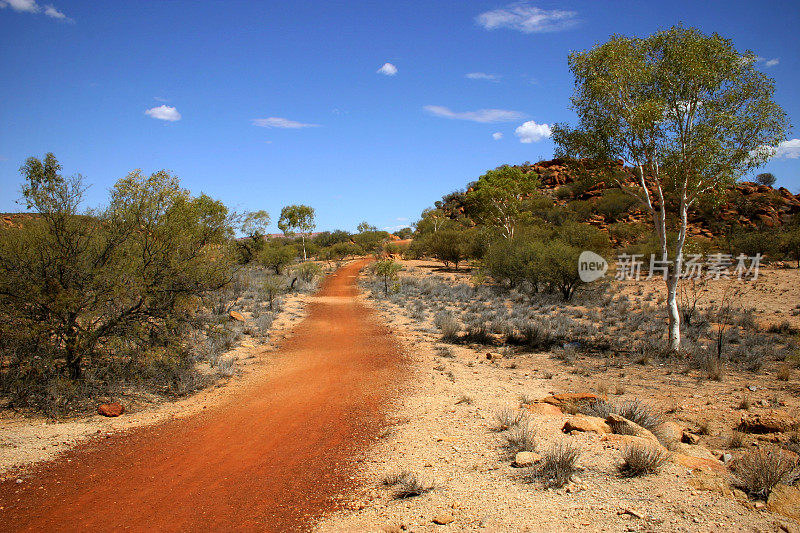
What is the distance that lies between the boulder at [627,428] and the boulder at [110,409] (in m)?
7.80

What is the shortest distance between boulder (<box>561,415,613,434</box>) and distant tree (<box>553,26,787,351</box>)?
655 centimetres

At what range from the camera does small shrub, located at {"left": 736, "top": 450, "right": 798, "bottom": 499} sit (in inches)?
161

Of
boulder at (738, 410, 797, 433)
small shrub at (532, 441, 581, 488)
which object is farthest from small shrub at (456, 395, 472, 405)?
boulder at (738, 410, 797, 433)

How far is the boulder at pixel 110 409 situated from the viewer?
278 inches

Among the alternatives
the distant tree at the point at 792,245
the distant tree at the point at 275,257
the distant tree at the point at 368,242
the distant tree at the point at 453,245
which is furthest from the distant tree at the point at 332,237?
the distant tree at the point at 792,245

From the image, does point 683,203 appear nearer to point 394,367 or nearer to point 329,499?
point 394,367

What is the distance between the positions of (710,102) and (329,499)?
1279 centimetres

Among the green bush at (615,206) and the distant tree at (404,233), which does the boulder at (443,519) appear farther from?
the distant tree at (404,233)

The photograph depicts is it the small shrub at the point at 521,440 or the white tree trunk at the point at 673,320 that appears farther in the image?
the white tree trunk at the point at 673,320

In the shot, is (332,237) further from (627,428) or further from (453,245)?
(627,428)

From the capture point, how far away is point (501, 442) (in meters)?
5.83

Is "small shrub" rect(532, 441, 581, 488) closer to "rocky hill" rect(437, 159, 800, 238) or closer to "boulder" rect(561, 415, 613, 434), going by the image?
"boulder" rect(561, 415, 613, 434)

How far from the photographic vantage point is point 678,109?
1131 cm

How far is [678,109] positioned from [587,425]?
31.4 ft
